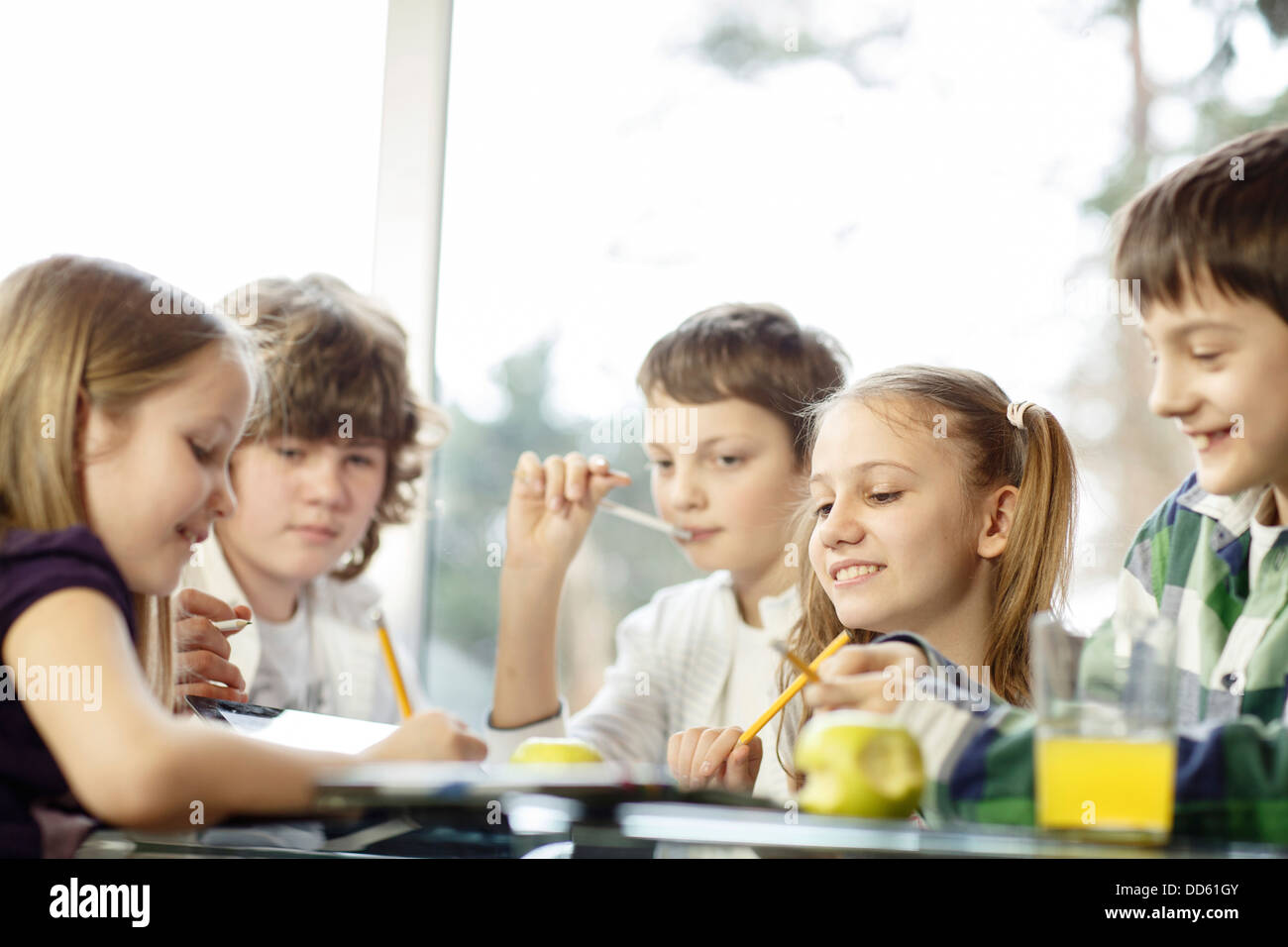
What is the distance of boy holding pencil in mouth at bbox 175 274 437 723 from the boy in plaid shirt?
1.02 metres

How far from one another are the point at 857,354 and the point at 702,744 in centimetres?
112

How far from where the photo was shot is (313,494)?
68.0 inches

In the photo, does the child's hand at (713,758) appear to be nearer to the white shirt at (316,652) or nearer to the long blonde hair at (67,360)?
the long blonde hair at (67,360)

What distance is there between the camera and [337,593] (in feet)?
6.40

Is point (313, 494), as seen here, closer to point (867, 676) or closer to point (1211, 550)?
point (867, 676)

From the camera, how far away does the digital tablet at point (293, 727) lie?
0.99 metres

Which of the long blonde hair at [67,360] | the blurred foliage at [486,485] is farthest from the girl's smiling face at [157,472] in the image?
the blurred foliage at [486,485]

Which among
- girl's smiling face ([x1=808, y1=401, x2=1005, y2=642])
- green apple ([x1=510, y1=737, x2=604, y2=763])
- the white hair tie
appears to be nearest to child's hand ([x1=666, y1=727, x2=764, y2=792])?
green apple ([x1=510, y1=737, x2=604, y2=763])

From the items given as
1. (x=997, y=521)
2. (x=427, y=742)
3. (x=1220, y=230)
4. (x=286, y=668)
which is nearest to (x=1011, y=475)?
(x=997, y=521)

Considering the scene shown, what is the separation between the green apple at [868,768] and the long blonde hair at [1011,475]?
0.46 meters

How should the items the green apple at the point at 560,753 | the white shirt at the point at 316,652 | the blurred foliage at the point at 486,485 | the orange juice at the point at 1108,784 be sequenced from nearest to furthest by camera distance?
the orange juice at the point at 1108,784, the green apple at the point at 560,753, the white shirt at the point at 316,652, the blurred foliage at the point at 486,485

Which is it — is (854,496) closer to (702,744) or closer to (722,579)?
(702,744)

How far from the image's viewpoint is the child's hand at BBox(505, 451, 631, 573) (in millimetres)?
1653

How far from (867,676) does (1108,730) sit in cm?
17
